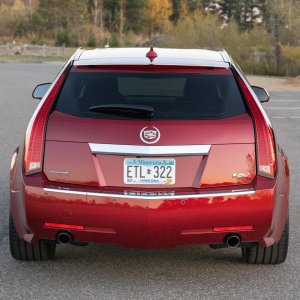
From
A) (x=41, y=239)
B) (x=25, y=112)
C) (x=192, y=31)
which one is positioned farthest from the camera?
(x=192, y=31)

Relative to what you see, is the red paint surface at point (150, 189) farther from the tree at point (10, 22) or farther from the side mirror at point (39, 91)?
the tree at point (10, 22)

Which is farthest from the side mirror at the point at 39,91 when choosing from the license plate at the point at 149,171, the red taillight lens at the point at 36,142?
the license plate at the point at 149,171

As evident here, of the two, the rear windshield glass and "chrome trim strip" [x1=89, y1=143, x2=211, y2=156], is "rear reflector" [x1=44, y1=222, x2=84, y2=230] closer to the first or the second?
"chrome trim strip" [x1=89, y1=143, x2=211, y2=156]

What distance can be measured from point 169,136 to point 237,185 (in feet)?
1.79

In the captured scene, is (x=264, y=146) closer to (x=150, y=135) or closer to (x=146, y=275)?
(x=150, y=135)

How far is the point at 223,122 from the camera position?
4062mm

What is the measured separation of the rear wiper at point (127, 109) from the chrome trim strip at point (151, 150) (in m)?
0.26

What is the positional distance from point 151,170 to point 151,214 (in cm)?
28

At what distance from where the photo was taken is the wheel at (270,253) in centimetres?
453

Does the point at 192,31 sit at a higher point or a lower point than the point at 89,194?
lower

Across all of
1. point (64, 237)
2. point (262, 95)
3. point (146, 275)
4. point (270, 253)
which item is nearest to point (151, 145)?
point (64, 237)

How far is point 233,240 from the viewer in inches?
163

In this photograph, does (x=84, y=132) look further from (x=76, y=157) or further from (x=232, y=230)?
(x=232, y=230)

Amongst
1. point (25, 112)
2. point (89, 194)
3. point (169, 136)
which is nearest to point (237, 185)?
point (169, 136)
